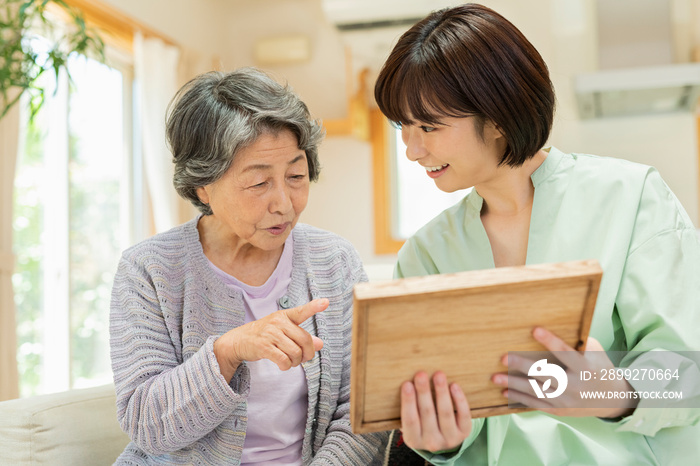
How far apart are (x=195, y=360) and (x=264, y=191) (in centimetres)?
34

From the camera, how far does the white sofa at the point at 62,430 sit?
128cm

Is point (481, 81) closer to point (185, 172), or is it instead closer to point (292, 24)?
point (185, 172)

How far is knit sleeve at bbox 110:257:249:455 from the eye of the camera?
1.16 metres

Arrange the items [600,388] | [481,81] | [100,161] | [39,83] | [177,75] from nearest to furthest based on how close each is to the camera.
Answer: [600,388], [481,81], [39,83], [100,161], [177,75]

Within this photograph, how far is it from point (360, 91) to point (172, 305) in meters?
3.55

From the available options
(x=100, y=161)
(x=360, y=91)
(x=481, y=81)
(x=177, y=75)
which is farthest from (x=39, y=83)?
(x=481, y=81)

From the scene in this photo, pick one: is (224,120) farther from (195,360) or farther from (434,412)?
(434,412)

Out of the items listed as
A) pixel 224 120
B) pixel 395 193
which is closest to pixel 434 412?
pixel 224 120

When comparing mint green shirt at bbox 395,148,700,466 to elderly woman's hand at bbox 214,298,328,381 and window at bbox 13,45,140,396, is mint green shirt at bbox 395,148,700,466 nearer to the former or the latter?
elderly woman's hand at bbox 214,298,328,381

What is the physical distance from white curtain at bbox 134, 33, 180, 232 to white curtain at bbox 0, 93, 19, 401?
3.84ft

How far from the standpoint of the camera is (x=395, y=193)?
4.93 metres

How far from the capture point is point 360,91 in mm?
4668

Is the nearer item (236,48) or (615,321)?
(615,321)

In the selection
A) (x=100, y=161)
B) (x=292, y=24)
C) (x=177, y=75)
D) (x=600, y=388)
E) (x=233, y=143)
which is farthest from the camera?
(x=292, y=24)
